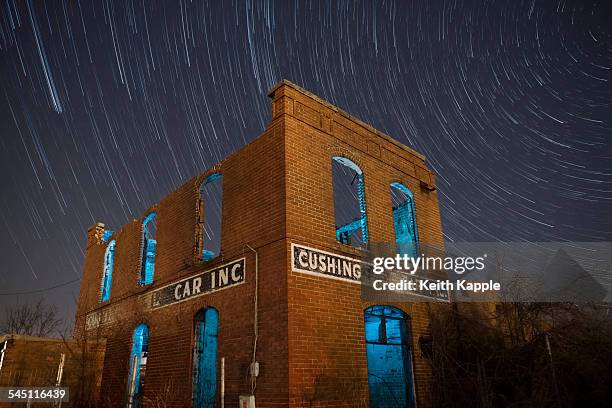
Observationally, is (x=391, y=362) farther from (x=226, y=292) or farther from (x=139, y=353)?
(x=139, y=353)

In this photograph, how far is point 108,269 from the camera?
1486 cm

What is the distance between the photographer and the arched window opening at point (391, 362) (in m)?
9.37

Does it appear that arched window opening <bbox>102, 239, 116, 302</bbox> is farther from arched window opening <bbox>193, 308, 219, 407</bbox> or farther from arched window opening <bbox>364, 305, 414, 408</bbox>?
arched window opening <bbox>364, 305, 414, 408</bbox>

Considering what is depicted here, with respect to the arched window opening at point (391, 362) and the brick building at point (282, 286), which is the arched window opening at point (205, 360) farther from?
the arched window opening at point (391, 362)

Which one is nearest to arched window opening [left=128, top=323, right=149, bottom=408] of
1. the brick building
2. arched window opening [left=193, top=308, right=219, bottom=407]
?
the brick building


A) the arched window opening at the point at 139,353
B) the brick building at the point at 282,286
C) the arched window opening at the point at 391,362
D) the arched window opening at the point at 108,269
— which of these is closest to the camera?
the brick building at the point at 282,286

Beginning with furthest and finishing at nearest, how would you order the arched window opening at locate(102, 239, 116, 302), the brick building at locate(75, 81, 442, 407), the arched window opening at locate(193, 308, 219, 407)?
the arched window opening at locate(102, 239, 116, 302) → the arched window opening at locate(193, 308, 219, 407) → the brick building at locate(75, 81, 442, 407)

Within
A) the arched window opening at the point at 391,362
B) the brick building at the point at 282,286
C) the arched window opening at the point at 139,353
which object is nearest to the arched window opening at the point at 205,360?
the brick building at the point at 282,286

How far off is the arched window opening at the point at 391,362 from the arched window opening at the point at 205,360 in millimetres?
3637

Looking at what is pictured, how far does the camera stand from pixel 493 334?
31.8ft

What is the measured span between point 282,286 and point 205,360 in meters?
3.74

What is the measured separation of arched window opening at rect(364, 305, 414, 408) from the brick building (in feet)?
0.11

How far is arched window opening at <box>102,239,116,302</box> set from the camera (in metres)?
Answer: 14.6

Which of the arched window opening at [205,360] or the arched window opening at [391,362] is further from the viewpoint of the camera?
the arched window opening at [391,362]
